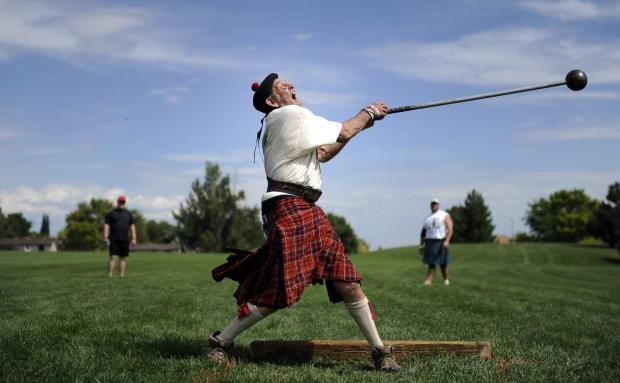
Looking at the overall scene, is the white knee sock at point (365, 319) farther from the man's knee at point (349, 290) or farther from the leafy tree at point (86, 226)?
the leafy tree at point (86, 226)

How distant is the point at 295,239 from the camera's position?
5242 millimetres

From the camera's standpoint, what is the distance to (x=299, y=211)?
17.4 feet

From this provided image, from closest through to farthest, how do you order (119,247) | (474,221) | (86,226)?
(119,247), (474,221), (86,226)

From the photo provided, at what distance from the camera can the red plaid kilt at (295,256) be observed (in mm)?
5215

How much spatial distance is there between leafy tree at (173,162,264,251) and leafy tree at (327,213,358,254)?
2503 centimetres

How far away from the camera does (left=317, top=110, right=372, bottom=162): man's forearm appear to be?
5449 mm

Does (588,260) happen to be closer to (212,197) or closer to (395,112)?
(212,197)

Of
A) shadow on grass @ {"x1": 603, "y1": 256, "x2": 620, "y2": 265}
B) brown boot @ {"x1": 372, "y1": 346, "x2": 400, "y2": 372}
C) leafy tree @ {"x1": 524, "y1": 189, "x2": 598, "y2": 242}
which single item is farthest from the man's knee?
leafy tree @ {"x1": 524, "y1": 189, "x2": 598, "y2": 242}

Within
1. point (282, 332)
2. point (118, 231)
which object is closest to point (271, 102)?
point (282, 332)

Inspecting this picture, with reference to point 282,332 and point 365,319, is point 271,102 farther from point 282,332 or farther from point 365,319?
point 282,332

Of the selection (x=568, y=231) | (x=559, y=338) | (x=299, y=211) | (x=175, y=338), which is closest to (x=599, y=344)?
(x=559, y=338)

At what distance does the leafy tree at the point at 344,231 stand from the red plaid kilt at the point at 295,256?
107 meters

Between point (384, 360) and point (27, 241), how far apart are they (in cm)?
15019

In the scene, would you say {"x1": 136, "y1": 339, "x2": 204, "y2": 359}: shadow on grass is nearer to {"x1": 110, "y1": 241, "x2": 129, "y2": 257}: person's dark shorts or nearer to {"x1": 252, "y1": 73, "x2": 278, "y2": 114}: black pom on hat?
{"x1": 252, "y1": 73, "x2": 278, "y2": 114}: black pom on hat
